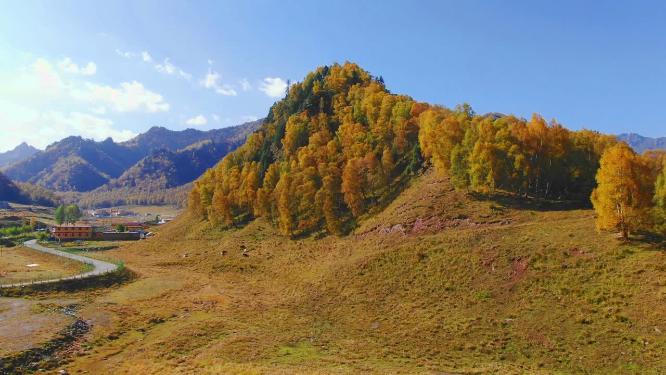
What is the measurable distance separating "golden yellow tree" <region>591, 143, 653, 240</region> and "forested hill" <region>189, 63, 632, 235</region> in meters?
23.0

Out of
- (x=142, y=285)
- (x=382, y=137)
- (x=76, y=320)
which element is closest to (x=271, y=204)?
(x=382, y=137)

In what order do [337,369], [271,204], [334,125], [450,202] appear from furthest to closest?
[334,125] → [271,204] → [450,202] → [337,369]

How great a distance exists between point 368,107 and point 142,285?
84328 mm

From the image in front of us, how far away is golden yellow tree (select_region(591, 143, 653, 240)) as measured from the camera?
55.6 meters

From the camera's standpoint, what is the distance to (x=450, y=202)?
273 ft

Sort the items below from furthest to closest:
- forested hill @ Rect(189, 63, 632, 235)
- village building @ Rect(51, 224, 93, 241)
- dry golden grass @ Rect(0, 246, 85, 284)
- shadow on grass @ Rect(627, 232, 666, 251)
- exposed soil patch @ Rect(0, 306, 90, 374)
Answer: village building @ Rect(51, 224, 93, 241)
forested hill @ Rect(189, 63, 632, 235)
dry golden grass @ Rect(0, 246, 85, 284)
shadow on grass @ Rect(627, 232, 666, 251)
exposed soil patch @ Rect(0, 306, 90, 374)

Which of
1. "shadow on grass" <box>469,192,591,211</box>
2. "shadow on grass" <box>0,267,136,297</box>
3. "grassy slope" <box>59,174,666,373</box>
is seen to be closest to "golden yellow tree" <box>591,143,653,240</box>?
"grassy slope" <box>59,174,666,373</box>

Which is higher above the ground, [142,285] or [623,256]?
[623,256]

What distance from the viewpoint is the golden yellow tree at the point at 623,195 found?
5562 cm

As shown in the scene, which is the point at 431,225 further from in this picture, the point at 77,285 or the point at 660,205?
the point at 77,285

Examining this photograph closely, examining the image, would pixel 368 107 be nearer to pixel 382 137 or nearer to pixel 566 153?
pixel 382 137

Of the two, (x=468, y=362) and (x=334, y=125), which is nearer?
(x=468, y=362)

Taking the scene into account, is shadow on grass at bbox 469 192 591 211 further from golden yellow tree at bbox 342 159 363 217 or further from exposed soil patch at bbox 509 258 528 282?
golden yellow tree at bbox 342 159 363 217

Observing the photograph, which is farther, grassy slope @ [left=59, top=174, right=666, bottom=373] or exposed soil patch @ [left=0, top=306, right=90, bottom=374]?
grassy slope @ [left=59, top=174, right=666, bottom=373]
